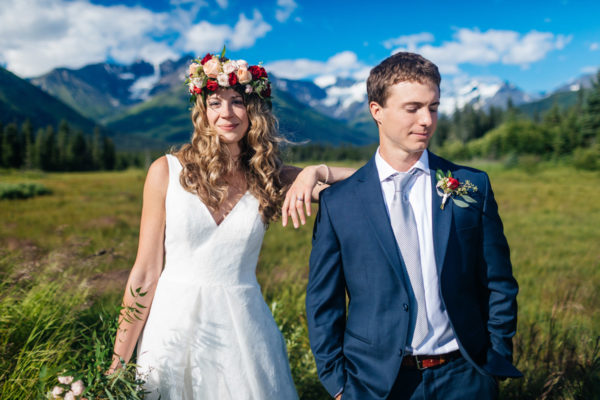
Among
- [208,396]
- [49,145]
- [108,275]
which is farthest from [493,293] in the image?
[49,145]

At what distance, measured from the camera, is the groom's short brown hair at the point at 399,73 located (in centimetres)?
251

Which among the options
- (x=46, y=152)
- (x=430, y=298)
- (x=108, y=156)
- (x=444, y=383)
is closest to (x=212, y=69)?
(x=430, y=298)

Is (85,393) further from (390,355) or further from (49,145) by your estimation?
(49,145)

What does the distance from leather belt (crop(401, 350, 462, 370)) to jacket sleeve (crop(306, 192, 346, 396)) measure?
17.7 inches

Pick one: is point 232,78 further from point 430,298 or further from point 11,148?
point 11,148

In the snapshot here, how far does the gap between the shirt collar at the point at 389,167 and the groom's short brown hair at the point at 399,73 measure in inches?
15.3

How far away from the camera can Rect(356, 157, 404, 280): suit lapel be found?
8.46 ft

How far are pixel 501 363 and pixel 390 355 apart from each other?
29.9 inches

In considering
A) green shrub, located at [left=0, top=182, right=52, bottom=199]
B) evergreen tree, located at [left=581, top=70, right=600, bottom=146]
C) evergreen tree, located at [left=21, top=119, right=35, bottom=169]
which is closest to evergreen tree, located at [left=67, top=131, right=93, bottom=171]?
evergreen tree, located at [left=21, top=119, right=35, bottom=169]

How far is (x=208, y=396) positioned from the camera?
330 cm

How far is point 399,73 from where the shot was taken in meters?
2.54

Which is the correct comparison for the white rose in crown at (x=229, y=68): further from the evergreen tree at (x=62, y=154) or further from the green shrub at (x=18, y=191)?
the evergreen tree at (x=62, y=154)

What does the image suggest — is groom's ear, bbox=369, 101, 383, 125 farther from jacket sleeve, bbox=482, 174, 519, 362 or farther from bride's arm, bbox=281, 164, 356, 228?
jacket sleeve, bbox=482, 174, 519, 362

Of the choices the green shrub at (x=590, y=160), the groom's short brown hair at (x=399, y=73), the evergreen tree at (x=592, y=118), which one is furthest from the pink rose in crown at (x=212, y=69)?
the evergreen tree at (x=592, y=118)
